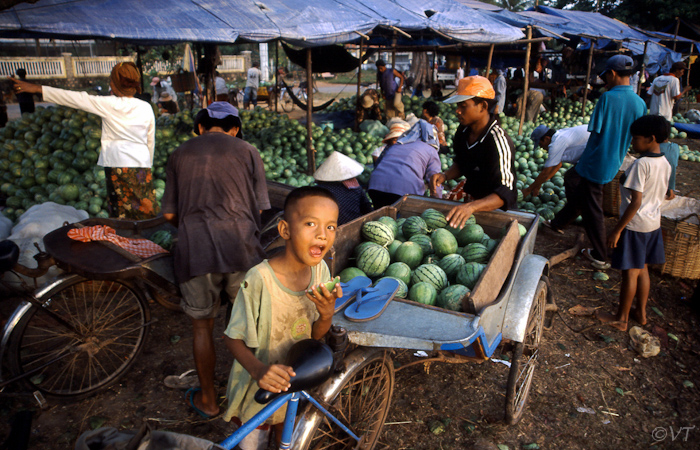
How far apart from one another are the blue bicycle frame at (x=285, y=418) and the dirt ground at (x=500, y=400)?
1102 millimetres

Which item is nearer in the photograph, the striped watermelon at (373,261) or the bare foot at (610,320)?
the striped watermelon at (373,261)

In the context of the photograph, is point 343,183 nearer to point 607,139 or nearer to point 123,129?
point 123,129

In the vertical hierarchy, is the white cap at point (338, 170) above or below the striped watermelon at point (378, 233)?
above

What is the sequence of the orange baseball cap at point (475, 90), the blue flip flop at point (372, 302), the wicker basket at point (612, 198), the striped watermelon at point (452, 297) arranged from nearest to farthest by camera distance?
the blue flip flop at point (372, 302) < the striped watermelon at point (452, 297) < the orange baseball cap at point (475, 90) < the wicker basket at point (612, 198)

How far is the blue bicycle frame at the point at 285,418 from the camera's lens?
160 centimetres

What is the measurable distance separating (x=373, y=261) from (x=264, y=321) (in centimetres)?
115

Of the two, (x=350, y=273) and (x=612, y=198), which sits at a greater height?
(x=350, y=273)

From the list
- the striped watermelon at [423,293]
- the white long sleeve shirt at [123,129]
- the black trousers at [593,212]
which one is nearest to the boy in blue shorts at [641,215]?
the black trousers at [593,212]

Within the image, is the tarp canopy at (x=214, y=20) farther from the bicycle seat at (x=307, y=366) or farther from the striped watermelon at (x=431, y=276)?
the bicycle seat at (x=307, y=366)

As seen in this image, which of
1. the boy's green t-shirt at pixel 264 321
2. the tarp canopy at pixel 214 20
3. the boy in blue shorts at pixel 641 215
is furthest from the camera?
the tarp canopy at pixel 214 20

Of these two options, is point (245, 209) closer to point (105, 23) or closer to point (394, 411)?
point (394, 411)

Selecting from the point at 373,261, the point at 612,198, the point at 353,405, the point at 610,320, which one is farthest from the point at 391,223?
the point at 612,198

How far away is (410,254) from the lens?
3.07 metres

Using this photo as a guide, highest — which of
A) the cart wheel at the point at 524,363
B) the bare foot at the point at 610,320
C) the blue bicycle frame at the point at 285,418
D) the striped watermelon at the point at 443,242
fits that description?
the striped watermelon at the point at 443,242
